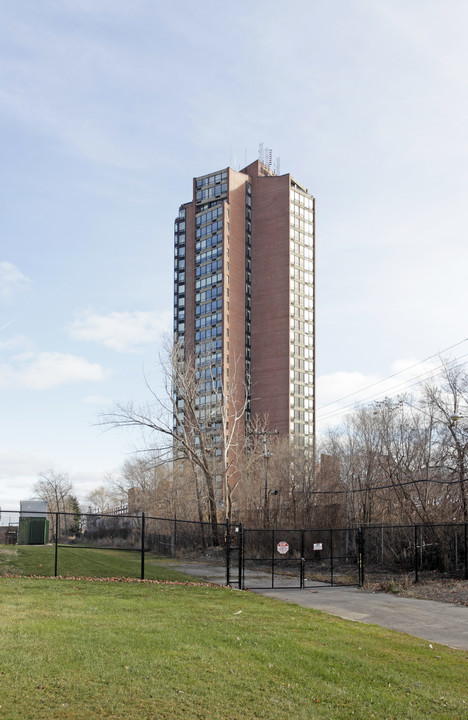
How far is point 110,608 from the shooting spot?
1409 centimetres

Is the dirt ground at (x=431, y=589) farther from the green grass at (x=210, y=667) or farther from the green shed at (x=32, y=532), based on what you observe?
the green shed at (x=32, y=532)

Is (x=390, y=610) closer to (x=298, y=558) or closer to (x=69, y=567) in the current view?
(x=298, y=558)

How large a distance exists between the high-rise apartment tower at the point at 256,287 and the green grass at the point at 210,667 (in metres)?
97.1

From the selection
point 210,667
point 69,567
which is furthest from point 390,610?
point 69,567

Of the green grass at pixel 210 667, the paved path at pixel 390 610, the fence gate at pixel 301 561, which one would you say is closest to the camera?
the green grass at pixel 210 667

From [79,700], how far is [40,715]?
625 millimetres

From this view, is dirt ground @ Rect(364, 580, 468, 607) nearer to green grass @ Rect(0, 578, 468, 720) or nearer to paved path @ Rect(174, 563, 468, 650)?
paved path @ Rect(174, 563, 468, 650)

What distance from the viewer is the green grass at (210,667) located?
24.5 ft

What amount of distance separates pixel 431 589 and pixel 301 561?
4392mm

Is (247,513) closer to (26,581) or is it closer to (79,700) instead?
(26,581)

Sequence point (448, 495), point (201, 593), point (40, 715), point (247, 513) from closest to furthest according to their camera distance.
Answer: point (40, 715), point (201, 593), point (448, 495), point (247, 513)

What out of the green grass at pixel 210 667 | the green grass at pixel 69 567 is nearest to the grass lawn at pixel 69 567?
the green grass at pixel 69 567

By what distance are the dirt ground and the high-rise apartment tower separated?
86149 millimetres

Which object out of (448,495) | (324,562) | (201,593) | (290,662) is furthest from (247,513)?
(290,662)
